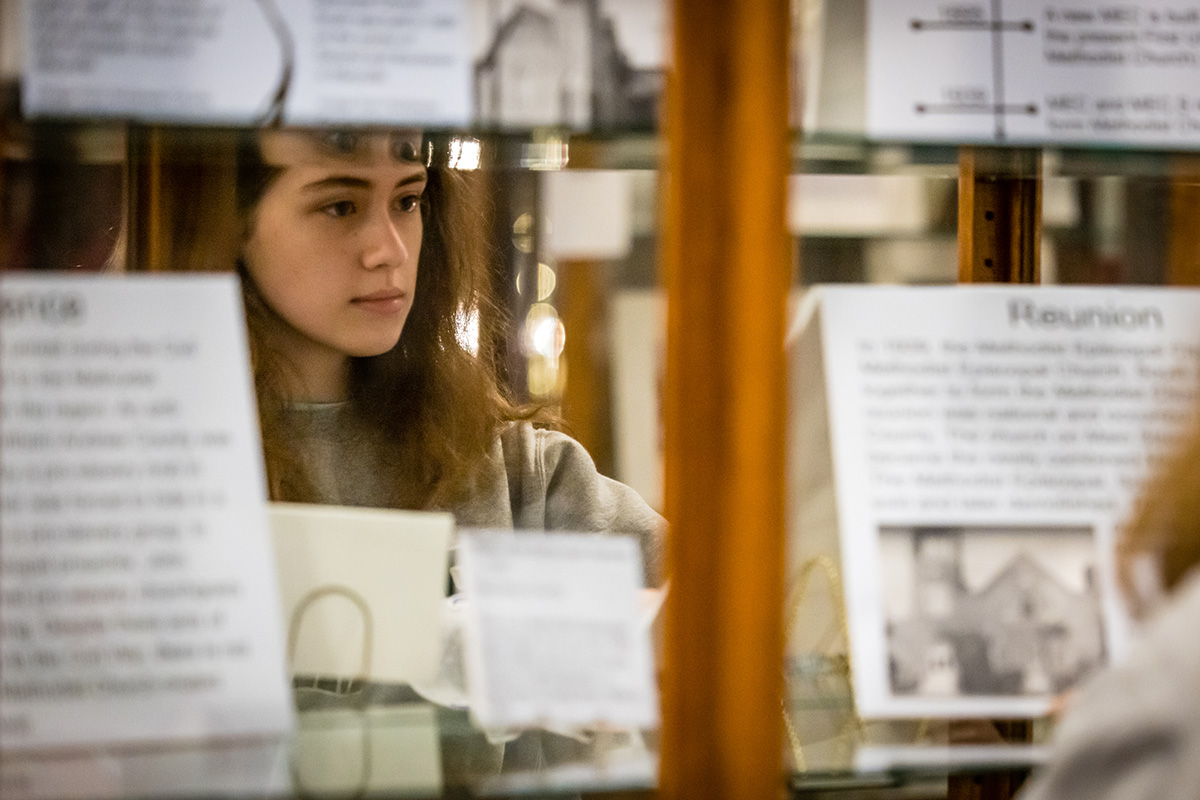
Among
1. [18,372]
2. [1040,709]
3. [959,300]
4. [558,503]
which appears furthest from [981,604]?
[18,372]

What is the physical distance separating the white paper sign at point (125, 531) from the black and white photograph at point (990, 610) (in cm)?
44

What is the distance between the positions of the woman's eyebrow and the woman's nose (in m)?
0.04

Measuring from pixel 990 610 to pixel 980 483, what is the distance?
0.10m

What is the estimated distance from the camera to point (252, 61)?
0.69 meters

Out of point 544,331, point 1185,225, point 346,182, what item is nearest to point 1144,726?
point 346,182

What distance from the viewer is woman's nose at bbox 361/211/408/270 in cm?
113

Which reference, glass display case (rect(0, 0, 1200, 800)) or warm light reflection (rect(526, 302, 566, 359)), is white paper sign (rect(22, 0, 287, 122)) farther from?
warm light reflection (rect(526, 302, 566, 359))

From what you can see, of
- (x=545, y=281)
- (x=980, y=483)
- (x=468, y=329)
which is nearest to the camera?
(x=980, y=483)

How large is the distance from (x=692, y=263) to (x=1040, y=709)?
1.36 ft

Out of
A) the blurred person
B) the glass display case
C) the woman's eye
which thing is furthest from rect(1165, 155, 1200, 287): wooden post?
the woman's eye

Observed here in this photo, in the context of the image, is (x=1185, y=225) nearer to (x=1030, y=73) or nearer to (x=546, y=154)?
(x=1030, y=73)

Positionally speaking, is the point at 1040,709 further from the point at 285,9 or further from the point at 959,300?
the point at 285,9

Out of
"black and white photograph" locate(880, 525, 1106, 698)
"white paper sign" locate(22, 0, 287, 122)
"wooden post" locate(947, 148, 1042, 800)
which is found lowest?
"black and white photograph" locate(880, 525, 1106, 698)

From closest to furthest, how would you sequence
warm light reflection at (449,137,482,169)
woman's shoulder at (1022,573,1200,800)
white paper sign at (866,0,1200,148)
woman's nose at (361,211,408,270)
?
woman's shoulder at (1022,573,1200,800)
white paper sign at (866,0,1200,148)
warm light reflection at (449,137,482,169)
woman's nose at (361,211,408,270)
